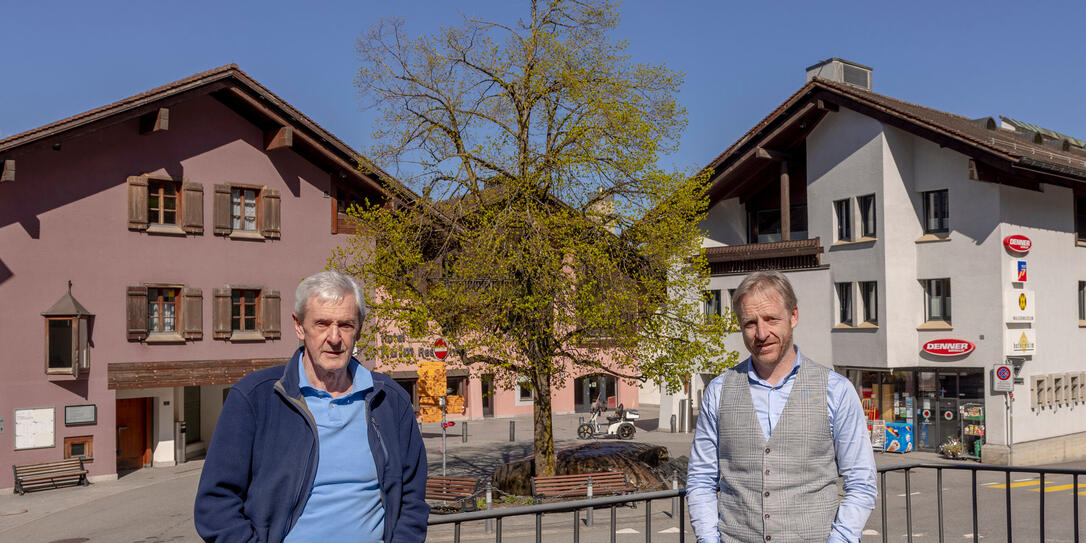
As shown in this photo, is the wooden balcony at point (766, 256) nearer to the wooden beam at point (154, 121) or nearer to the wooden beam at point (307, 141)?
the wooden beam at point (307, 141)

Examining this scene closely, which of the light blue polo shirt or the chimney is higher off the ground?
the chimney

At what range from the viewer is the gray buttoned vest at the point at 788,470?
13.4 ft

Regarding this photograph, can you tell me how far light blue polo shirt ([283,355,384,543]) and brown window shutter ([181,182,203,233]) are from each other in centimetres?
2546

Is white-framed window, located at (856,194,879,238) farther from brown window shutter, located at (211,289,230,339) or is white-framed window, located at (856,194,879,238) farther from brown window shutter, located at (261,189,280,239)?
brown window shutter, located at (211,289,230,339)

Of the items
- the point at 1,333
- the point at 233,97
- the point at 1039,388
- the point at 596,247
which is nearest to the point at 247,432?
the point at 596,247

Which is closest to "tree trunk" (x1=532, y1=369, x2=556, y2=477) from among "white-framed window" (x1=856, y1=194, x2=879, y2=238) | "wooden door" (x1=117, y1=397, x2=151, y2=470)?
"white-framed window" (x1=856, y1=194, x2=879, y2=238)

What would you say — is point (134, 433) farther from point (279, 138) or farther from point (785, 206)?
point (785, 206)

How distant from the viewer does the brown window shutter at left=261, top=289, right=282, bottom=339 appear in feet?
94.0

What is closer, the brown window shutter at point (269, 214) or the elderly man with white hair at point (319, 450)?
the elderly man with white hair at point (319, 450)

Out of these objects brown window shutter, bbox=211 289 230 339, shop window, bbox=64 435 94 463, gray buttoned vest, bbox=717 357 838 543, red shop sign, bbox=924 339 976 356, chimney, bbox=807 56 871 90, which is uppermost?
chimney, bbox=807 56 871 90

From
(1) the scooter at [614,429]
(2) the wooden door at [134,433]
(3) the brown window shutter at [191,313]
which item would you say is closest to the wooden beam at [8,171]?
(3) the brown window shutter at [191,313]

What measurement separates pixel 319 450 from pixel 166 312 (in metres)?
25.8

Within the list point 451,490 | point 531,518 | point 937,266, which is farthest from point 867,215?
point 451,490

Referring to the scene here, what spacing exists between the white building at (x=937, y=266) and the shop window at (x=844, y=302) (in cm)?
6
